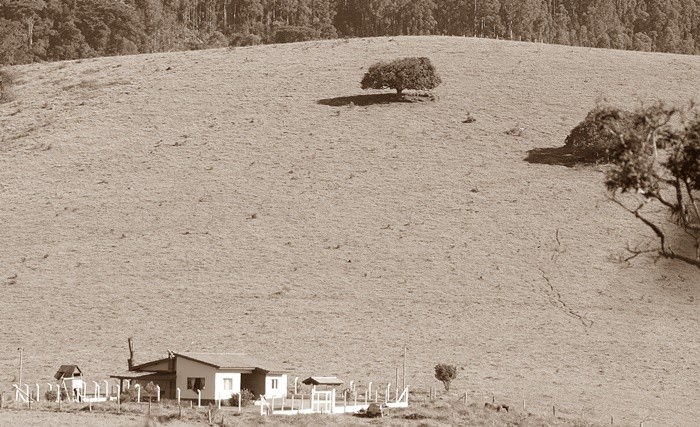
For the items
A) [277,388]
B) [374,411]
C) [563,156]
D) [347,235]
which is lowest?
[277,388]

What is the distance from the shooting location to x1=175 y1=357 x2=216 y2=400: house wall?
5438 centimetres

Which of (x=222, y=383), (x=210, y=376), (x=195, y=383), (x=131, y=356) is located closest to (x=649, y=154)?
(x=210, y=376)

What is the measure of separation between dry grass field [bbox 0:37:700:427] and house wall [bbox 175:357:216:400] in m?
7.02

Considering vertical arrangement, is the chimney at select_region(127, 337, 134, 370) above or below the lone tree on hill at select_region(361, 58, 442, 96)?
below

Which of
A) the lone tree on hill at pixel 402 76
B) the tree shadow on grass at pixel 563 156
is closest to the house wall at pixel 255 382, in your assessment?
the tree shadow on grass at pixel 563 156

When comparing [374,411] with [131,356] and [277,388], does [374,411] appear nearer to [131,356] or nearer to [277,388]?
[277,388]

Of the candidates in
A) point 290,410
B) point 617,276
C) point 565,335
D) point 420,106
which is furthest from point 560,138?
point 290,410

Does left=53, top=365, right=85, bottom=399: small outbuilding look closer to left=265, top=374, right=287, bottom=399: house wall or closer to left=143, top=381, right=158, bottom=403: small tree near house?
left=143, top=381, right=158, bottom=403: small tree near house

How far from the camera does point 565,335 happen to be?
67.4 meters

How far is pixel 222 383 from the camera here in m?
54.7

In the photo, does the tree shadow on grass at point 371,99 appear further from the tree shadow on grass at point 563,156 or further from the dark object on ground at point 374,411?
the dark object on ground at point 374,411

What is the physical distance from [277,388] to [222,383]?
2995 mm

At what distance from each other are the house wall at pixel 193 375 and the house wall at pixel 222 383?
163 millimetres

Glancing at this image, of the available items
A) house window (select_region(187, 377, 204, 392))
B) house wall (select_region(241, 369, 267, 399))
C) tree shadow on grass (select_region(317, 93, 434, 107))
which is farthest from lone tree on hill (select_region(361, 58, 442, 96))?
house window (select_region(187, 377, 204, 392))
